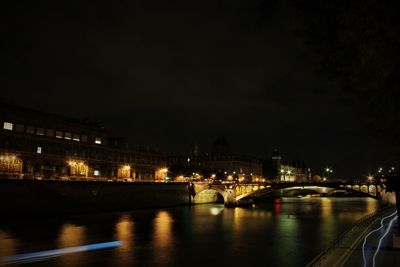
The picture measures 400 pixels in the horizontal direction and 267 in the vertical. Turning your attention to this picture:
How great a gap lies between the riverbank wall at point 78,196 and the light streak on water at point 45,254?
2283 cm

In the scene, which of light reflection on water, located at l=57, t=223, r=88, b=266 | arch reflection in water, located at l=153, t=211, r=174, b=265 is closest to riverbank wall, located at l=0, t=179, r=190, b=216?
light reflection on water, located at l=57, t=223, r=88, b=266

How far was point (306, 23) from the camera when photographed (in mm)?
12609

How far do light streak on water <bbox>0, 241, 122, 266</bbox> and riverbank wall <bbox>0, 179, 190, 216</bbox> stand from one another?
2283cm

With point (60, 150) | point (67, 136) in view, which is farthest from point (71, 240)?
point (67, 136)

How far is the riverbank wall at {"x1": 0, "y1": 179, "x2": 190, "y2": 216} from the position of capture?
179 feet

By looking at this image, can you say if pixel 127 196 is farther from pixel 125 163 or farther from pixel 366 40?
pixel 366 40

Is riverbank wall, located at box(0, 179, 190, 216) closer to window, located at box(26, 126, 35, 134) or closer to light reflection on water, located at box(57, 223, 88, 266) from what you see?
light reflection on water, located at box(57, 223, 88, 266)

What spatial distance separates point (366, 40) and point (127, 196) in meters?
68.9

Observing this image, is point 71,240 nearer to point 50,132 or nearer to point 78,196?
point 78,196

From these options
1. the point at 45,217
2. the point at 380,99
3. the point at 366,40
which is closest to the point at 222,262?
the point at 380,99

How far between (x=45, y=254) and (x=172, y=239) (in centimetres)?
1342

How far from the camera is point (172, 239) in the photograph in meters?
41.5

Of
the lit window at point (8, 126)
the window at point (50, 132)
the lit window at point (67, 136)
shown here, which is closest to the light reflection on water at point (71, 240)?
the lit window at point (8, 126)

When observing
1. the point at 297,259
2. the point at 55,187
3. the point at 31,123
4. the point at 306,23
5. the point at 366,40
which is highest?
the point at 31,123
